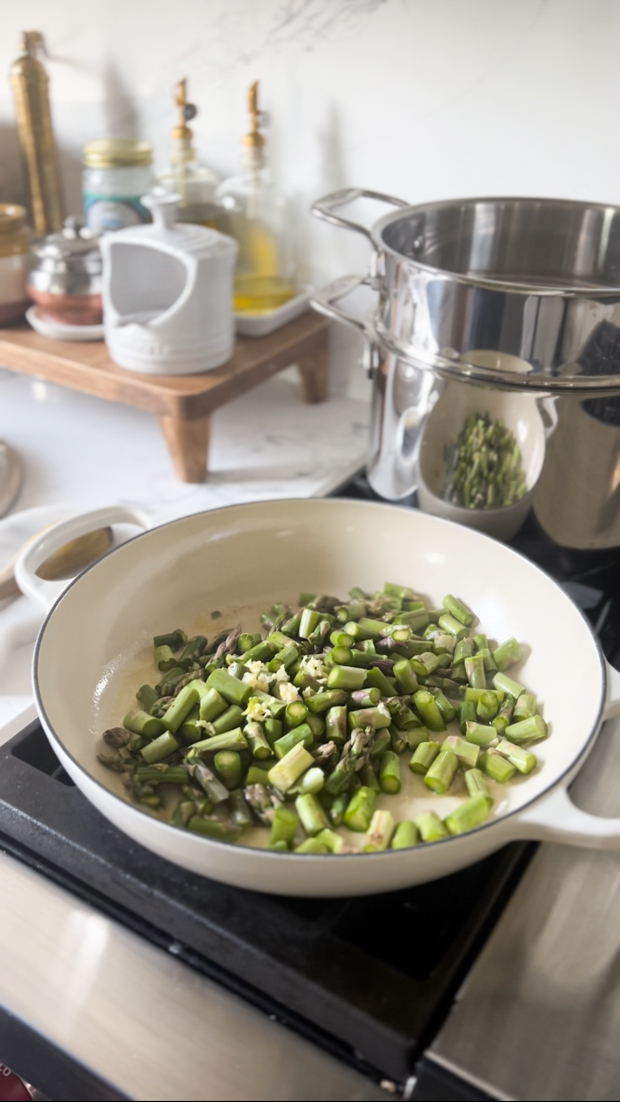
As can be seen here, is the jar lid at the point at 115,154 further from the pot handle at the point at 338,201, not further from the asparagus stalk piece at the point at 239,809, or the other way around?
the asparagus stalk piece at the point at 239,809

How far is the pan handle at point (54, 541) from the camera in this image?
68cm

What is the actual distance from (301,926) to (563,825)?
151mm

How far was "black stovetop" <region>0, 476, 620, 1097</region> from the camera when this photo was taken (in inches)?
17.6

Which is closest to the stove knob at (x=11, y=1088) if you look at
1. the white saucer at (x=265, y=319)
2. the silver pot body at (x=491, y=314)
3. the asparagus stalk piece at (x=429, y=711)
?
the asparagus stalk piece at (x=429, y=711)

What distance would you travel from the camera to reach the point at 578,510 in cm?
75

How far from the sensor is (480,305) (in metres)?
0.66

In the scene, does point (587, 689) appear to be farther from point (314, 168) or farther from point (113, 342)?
point (314, 168)

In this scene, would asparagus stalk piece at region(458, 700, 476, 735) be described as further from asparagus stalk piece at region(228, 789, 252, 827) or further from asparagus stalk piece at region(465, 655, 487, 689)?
asparagus stalk piece at region(228, 789, 252, 827)

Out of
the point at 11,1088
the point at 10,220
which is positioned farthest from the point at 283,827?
the point at 10,220

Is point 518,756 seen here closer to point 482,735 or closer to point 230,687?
point 482,735

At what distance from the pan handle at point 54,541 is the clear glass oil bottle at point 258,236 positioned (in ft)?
1.33

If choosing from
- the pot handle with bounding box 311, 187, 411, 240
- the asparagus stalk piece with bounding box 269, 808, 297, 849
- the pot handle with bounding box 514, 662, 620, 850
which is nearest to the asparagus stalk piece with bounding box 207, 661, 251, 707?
the asparagus stalk piece with bounding box 269, 808, 297, 849

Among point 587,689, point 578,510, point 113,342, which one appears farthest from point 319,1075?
point 113,342

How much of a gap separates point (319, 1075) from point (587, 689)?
0.27 m
